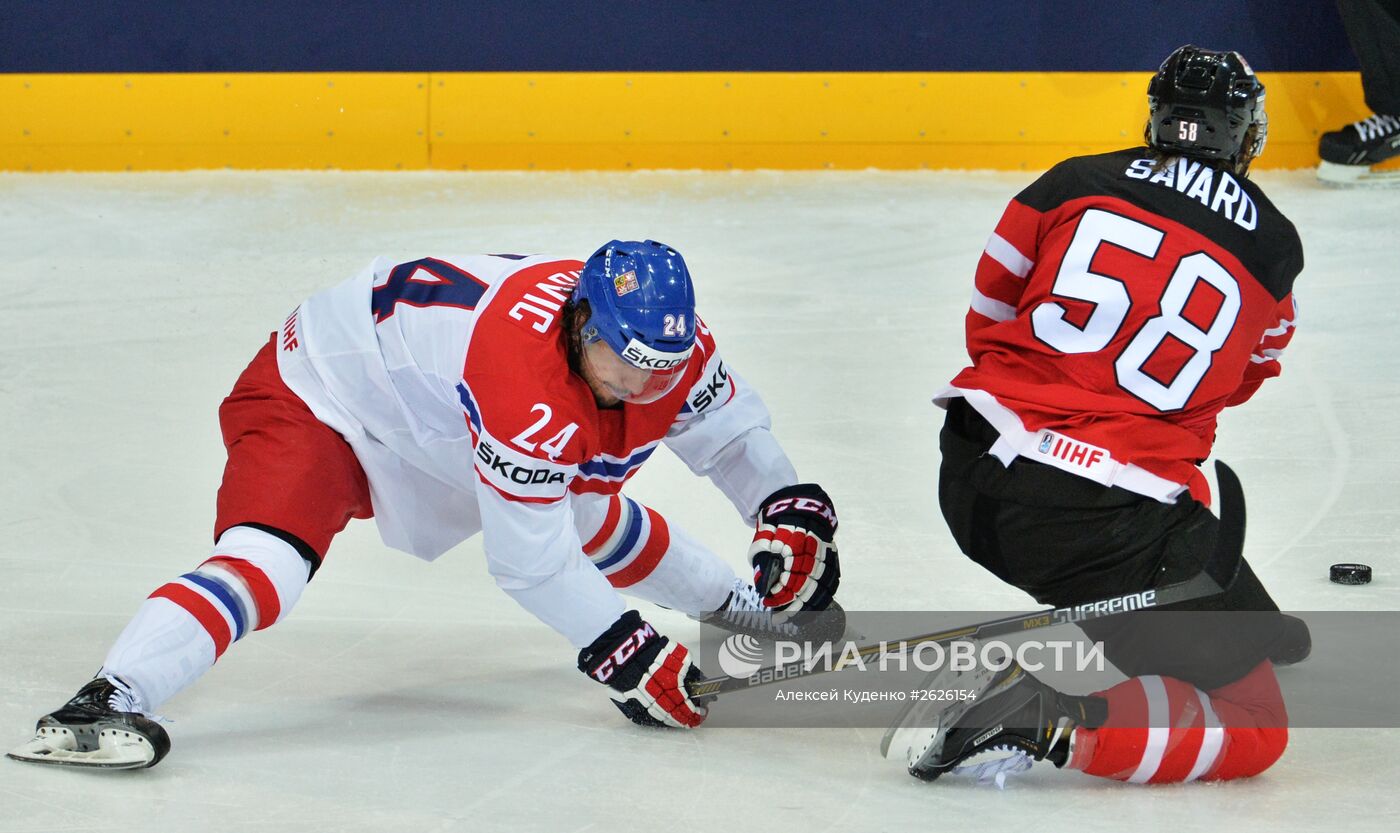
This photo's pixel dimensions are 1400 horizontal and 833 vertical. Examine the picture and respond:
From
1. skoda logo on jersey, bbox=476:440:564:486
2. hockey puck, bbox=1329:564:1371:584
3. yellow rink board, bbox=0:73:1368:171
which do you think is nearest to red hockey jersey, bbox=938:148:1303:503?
skoda logo on jersey, bbox=476:440:564:486

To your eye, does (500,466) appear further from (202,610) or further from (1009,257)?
(1009,257)

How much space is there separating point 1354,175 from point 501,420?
433cm

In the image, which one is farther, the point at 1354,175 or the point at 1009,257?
the point at 1354,175

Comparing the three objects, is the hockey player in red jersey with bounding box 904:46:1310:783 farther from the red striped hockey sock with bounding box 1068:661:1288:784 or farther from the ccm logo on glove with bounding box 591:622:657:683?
the ccm logo on glove with bounding box 591:622:657:683

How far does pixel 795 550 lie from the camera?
2.64m

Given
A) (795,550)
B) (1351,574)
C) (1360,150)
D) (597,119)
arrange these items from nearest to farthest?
(795,550) < (1351,574) < (1360,150) < (597,119)

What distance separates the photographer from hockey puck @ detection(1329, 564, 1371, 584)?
3100 millimetres

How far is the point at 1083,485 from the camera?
2330 millimetres

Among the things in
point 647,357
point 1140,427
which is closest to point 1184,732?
point 1140,427

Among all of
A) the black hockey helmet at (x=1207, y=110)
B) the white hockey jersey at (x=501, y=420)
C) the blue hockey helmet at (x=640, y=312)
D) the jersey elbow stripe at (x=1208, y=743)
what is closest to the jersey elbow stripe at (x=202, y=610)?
the white hockey jersey at (x=501, y=420)

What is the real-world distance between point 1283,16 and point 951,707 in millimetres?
4412

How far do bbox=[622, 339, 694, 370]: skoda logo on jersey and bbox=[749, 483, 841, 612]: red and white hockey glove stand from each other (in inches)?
17.3

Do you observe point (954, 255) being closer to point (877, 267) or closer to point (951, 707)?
point (877, 267)

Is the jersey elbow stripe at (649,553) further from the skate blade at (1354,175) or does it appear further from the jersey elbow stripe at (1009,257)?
the skate blade at (1354,175)
